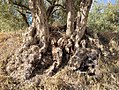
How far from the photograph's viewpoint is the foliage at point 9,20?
11.2 m

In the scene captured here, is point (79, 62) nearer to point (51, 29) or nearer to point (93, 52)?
point (93, 52)

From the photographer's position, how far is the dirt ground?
7.66m

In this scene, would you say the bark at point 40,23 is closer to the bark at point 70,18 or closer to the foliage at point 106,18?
the bark at point 70,18

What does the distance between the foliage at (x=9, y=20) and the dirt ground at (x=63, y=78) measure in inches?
75.6

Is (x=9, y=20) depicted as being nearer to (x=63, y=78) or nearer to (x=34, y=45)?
(x=34, y=45)

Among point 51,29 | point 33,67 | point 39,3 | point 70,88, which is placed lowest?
point 70,88

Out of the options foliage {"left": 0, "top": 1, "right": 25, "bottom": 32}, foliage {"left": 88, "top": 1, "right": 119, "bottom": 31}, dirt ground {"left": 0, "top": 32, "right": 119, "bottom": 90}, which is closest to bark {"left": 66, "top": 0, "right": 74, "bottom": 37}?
dirt ground {"left": 0, "top": 32, "right": 119, "bottom": 90}

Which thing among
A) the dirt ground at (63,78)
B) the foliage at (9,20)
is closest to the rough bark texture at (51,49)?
the dirt ground at (63,78)

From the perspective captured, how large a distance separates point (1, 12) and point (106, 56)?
4.23 metres

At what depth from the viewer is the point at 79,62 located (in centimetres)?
844

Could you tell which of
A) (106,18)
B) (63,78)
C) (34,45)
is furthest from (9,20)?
(106,18)

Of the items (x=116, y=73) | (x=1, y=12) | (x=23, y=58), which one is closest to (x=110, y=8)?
(x=1, y=12)

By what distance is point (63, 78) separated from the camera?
8.16m

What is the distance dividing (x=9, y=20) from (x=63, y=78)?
4.98 metres
